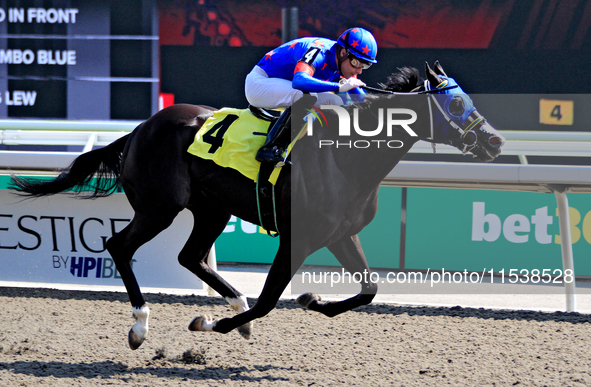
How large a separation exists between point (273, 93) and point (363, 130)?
0.50 m

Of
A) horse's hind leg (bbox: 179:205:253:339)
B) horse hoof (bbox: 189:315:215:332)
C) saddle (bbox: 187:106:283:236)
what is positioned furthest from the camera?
horse's hind leg (bbox: 179:205:253:339)

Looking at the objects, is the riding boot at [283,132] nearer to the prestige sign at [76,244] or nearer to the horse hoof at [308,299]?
the horse hoof at [308,299]

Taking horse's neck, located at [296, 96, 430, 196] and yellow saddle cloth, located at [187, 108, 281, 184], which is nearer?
horse's neck, located at [296, 96, 430, 196]

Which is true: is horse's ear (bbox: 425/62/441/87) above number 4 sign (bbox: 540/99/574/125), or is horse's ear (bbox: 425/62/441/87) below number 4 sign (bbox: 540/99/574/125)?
below

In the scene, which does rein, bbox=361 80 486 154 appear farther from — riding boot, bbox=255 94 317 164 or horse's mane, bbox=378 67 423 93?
riding boot, bbox=255 94 317 164

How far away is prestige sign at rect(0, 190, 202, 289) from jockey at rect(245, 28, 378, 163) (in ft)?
5.98

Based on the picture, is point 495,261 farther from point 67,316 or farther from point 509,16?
point 509,16

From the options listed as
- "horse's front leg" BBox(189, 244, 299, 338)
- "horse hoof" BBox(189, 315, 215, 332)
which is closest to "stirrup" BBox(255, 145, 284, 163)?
"horse's front leg" BBox(189, 244, 299, 338)

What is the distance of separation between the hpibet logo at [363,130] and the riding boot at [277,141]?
109 millimetres

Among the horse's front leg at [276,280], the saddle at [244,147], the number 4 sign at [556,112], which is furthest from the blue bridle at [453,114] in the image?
the number 4 sign at [556,112]

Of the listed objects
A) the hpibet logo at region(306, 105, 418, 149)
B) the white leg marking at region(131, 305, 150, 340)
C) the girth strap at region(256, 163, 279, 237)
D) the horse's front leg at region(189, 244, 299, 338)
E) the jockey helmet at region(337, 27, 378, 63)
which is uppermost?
the jockey helmet at region(337, 27, 378, 63)

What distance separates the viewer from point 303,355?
3777 mm

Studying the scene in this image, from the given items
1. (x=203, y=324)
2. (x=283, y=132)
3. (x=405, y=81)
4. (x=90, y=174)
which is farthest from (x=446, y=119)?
(x=90, y=174)

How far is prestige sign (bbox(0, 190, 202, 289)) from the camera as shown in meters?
5.30
